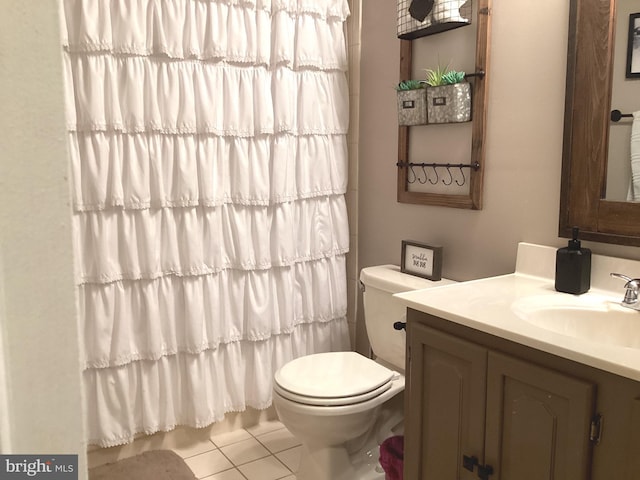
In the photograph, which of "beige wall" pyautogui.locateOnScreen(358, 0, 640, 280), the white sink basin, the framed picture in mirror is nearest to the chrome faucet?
the white sink basin

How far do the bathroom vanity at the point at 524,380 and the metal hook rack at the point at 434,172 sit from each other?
0.40m

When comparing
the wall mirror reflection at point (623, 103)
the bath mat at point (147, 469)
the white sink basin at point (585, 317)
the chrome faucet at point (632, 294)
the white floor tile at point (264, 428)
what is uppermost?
the wall mirror reflection at point (623, 103)

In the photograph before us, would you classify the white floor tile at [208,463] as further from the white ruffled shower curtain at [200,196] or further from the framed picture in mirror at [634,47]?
the framed picture in mirror at [634,47]

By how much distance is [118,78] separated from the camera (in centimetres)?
214

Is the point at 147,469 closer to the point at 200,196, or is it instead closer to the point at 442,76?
the point at 200,196

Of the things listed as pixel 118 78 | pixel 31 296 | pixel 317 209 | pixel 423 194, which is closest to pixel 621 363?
pixel 31 296

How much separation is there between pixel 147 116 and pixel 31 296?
184 cm

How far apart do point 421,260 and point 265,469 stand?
1.12 metres

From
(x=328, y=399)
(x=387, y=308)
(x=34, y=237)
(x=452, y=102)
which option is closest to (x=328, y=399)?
(x=328, y=399)

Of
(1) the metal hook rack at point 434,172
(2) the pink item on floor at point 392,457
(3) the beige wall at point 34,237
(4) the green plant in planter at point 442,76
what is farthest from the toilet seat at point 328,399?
(3) the beige wall at point 34,237

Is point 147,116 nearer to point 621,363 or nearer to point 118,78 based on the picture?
point 118,78

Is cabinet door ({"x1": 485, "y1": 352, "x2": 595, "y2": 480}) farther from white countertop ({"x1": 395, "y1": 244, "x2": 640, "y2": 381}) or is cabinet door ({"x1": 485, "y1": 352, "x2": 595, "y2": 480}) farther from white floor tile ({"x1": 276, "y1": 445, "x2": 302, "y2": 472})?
white floor tile ({"x1": 276, "y1": 445, "x2": 302, "y2": 472})

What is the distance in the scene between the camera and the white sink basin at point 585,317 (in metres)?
1.53

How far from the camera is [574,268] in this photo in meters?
1.70
